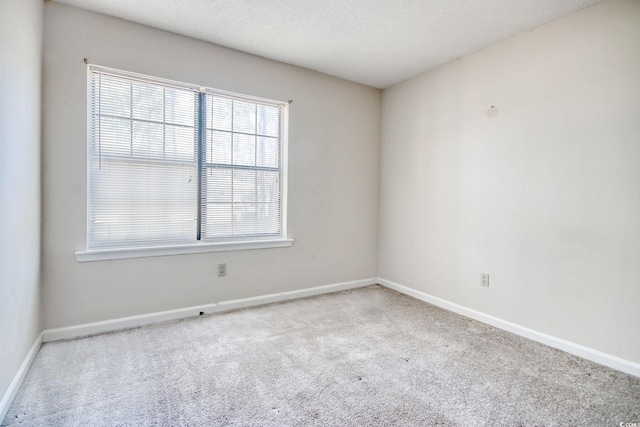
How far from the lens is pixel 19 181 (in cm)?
183

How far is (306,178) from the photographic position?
3.51 m

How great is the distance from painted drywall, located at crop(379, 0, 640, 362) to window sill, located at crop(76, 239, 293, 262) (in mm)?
1638

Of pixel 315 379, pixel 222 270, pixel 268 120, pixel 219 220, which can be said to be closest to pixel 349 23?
pixel 268 120

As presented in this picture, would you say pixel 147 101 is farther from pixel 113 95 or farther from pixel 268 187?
pixel 268 187

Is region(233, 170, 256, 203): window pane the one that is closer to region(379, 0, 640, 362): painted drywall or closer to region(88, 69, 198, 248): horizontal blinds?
region(88, 69, 198, 248): horizontal blinds

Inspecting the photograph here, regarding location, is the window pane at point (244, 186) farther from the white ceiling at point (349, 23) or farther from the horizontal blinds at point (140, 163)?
the white ceiling at point (349, 23)

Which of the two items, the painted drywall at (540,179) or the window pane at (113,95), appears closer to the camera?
the painted drywall at (540,179)

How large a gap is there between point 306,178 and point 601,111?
2461 millimetres

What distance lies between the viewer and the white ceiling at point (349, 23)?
2279 millimetres

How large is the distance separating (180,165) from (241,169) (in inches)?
22.1

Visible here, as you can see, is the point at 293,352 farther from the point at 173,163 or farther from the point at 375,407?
the point at 173,163

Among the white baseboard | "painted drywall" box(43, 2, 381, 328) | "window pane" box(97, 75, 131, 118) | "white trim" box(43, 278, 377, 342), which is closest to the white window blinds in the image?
"window pane" box(97, 75, 131, 118)

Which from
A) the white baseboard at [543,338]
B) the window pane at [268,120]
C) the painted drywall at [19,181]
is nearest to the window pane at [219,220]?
the window pane at [268,120]

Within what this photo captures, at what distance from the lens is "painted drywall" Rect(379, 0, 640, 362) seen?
2.10 meters
